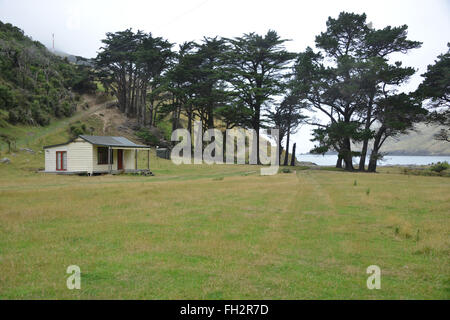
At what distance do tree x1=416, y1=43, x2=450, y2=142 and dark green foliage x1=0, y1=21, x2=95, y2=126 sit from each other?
4243cm

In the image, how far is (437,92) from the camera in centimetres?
3092

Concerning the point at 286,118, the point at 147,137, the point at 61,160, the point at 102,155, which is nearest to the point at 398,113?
the point at 286,118

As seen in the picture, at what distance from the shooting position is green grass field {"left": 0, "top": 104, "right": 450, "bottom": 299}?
472 centimetres

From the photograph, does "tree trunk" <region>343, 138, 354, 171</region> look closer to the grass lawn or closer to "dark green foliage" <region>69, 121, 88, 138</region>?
the grass lawn

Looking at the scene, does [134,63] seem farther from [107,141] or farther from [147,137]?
[107,141]

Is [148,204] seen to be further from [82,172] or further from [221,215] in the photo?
[82,172]

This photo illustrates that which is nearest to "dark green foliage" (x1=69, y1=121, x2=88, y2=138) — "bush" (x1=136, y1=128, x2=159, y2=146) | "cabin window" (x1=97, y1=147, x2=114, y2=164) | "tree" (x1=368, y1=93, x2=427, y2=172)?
"bush" (x1=136, y1=128, x2=159, y2=146)

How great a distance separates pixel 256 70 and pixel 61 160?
84.1 feet

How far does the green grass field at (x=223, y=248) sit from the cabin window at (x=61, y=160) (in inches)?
612

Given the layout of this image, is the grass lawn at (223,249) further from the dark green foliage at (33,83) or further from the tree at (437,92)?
→ the dark green foliage at (33,83)

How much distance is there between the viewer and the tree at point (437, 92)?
102 feet

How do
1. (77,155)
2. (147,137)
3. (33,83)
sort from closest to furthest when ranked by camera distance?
(77,155), (33,83), (147,137)

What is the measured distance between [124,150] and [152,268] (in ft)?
87.9

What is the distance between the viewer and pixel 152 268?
548 cm
